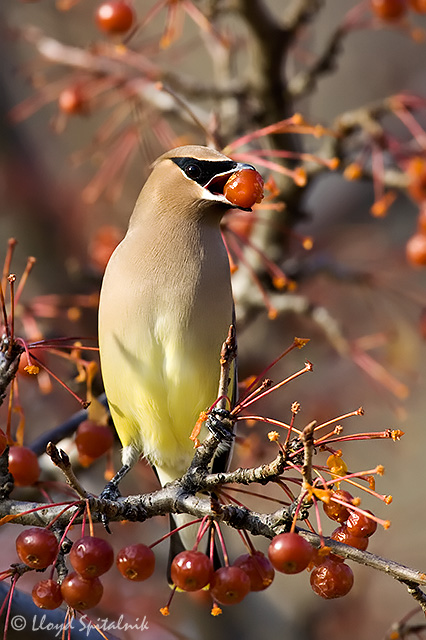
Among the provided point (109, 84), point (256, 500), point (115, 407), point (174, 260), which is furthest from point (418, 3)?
point (256, 500)

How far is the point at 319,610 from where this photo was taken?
4.42 metres

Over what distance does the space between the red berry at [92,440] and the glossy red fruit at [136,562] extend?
0.63 meters

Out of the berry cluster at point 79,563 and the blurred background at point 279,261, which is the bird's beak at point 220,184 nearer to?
the blurred background at point 279,261

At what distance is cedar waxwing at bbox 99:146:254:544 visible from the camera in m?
2.71

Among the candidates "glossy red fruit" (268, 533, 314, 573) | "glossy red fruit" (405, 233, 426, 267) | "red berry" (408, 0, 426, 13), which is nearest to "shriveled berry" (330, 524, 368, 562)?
"glossy red fruit" (268, 533, 314, 573)

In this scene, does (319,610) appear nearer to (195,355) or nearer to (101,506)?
(195,355)

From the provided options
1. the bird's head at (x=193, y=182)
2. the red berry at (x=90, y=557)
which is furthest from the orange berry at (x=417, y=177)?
the red berry at (x=90, y=557)

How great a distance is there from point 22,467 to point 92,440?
0.30 m

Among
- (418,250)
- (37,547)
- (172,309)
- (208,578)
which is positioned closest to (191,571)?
(208,578)

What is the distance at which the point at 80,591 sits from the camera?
2.03m

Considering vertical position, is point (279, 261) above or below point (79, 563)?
below

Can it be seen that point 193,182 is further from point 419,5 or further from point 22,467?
point 419,5

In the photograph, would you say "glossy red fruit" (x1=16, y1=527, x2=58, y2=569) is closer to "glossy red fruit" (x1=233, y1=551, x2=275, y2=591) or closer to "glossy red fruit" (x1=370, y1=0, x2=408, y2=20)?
"glossy red fruit" (x1=233, y1=551, x2=275, y2=591)

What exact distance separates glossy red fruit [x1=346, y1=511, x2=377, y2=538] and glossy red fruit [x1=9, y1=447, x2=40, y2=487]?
1.00 m
